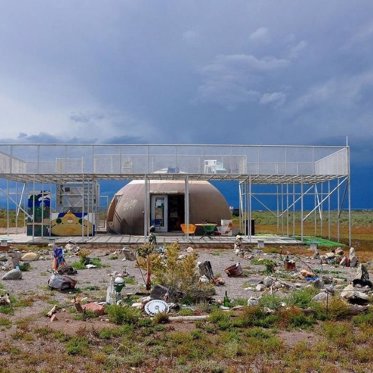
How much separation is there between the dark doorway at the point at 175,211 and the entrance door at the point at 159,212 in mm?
449

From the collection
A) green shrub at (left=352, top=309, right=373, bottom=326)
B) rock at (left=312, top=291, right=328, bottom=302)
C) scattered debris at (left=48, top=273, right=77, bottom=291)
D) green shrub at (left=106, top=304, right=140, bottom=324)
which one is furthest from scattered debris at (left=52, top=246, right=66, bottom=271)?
green shrub at (left=352, top=309, right=373, bottom=326)

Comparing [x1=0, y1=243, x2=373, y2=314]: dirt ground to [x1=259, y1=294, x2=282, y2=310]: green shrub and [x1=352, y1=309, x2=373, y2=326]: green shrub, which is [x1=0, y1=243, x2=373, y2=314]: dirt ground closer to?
[x1=259, y1=294, x2=282, y2=310]: green shrub

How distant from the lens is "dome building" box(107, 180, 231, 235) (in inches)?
1171

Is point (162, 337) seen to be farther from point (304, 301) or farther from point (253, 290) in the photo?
point (253, 290)

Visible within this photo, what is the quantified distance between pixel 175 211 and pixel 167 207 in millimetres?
668

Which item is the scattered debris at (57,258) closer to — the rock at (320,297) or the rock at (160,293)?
the rock at (160,293)

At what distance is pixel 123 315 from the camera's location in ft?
28.7

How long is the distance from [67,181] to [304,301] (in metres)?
21.3

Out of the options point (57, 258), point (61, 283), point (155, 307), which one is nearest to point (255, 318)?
point (155, 307)

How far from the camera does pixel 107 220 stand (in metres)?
32.6

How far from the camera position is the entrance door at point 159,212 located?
29.8 m

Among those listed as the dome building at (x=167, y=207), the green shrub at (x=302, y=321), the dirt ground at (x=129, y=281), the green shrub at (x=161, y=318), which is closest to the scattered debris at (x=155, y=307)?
the green shrub at (x=161, y=318)

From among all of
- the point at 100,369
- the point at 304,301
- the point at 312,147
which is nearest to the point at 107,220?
the point at 312,147

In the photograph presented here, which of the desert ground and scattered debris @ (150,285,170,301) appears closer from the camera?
the desert ground
